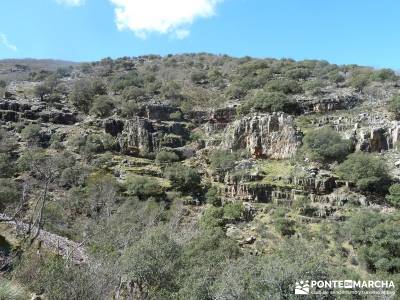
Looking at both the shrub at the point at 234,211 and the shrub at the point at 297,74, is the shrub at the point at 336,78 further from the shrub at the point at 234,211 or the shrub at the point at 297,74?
the shrub at the point at 234,211

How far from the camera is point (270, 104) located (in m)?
62.3

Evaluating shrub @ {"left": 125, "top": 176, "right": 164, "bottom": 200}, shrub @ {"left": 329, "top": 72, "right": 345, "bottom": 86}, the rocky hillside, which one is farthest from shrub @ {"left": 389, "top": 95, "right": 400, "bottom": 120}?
shrub @ {"left": 125, "top": 176, "right": 164, "bottom": 200}

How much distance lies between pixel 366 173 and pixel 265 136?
14.8 m

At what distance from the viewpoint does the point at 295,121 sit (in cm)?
5666

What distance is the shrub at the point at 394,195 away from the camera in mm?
38969

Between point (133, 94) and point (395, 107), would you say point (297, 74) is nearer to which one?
point (395, 107)

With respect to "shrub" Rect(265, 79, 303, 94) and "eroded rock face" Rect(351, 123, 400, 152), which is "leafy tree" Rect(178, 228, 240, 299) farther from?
"shrub" Rect(265, 79, 303, 94)

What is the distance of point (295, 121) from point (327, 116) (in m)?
4.73

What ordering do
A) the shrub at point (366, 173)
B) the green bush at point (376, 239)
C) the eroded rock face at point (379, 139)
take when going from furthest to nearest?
the eroded rock face at point (379, 139), the shrub at point (366, 173), the green bush at point (376, 239)

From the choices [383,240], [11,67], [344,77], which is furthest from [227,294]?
[11,67]

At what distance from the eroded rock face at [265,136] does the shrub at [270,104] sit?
276 inches

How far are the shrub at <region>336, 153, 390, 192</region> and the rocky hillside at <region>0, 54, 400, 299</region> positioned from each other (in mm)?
148

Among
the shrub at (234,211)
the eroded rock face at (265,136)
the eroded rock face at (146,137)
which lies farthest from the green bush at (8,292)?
the eroded rock face at (146,137)

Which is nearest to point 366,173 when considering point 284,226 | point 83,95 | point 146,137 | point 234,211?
point 284,226
